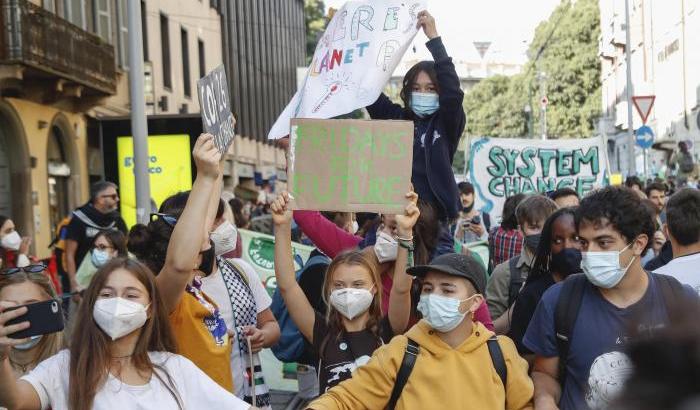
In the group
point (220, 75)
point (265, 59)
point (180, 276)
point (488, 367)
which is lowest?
point (488, 367)

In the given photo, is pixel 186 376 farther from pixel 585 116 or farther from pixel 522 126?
pixel 522 126

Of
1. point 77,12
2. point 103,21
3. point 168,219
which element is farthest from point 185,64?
point 168,219

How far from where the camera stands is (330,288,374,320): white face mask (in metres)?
4.43

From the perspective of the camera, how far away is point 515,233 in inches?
287

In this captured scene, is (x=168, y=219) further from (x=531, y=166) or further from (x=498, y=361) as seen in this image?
(x=531, y=166)

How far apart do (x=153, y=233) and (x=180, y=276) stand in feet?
2.13

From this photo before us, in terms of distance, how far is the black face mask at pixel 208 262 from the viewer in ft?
14.4

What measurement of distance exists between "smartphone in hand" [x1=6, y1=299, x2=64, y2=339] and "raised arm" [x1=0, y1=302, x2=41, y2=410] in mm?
25

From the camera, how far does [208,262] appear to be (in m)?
4.42

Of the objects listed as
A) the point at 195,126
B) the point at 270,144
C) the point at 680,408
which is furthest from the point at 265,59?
the point at 680,408

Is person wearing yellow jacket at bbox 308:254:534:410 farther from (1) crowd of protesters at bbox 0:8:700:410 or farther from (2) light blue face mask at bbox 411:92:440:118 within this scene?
(2) light blue face mask at bbox 411:92:440:118

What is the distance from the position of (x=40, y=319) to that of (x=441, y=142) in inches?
106

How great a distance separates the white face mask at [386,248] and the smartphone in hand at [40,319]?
1770mm

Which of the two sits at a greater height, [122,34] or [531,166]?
[122,34]
